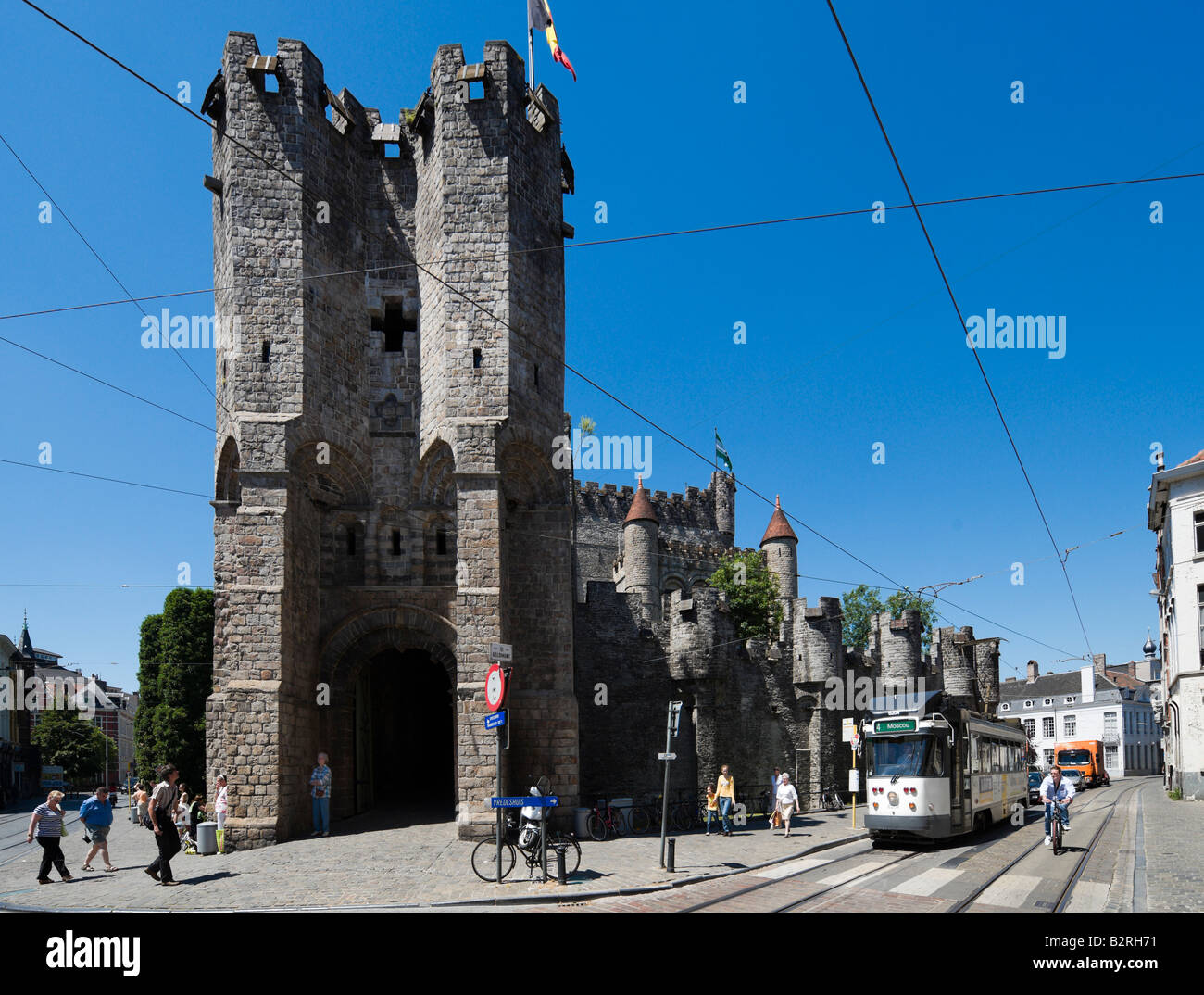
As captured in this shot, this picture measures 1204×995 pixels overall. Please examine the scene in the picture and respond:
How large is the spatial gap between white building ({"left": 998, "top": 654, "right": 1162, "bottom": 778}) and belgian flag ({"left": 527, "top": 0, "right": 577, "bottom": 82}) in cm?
6047

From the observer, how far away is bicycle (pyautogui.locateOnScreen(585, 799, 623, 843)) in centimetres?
1853

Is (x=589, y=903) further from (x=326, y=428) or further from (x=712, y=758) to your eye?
(x=712, y=758)

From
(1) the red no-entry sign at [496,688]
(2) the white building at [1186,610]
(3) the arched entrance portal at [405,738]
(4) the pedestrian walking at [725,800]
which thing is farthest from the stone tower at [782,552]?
(1) the red no-entry sign at [496,688]

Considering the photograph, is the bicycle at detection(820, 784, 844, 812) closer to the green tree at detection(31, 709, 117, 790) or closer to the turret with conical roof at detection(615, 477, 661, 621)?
the turret with conical roof at detection(615, 477, 661, 621)

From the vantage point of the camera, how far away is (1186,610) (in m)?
31.0

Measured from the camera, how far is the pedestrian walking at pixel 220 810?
17047 mm

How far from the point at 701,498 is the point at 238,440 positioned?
1739 inches

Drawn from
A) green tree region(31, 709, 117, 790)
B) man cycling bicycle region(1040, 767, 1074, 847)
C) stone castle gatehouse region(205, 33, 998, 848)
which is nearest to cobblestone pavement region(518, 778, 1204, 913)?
man cycling bicycle region(1040, 767, 1074, 847)

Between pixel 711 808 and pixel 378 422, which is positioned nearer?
pixel 711 808

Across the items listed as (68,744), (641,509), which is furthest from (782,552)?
(68,744)

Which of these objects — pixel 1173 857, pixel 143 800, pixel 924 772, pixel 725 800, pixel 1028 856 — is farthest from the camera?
pixel 143 800

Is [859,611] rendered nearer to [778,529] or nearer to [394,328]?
[778,529]

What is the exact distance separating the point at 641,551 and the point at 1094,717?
41.9 metres
